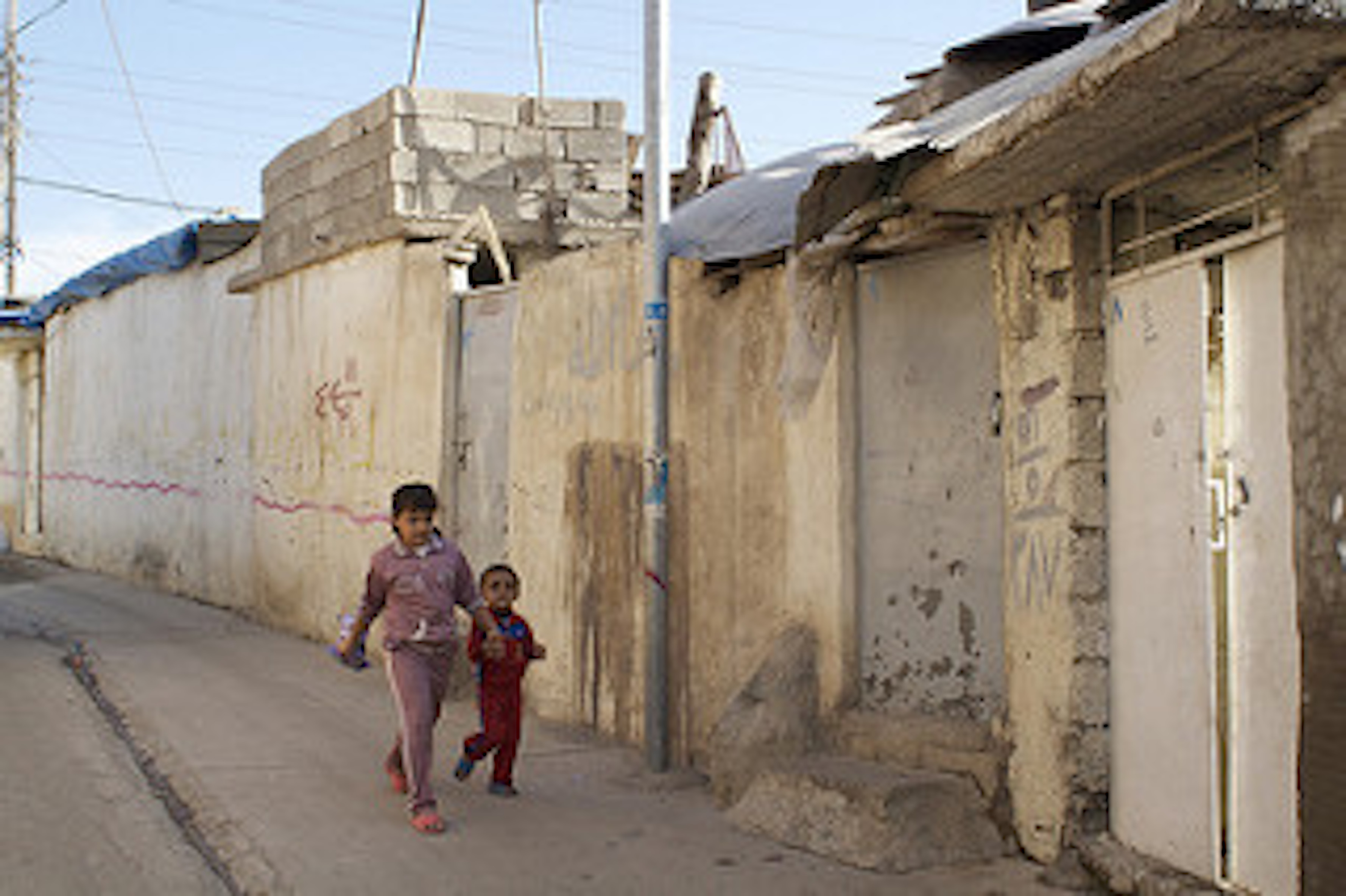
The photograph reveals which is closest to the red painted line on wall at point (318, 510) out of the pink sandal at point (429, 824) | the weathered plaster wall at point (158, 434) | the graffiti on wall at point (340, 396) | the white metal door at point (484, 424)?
the weathered plaster wall at point (158, 434)

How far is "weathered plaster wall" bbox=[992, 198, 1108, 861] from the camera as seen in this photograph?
5.02 metres

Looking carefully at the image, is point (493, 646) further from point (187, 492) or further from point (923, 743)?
point (187, 492)

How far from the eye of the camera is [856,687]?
20.7 ft

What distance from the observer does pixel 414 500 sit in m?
6.06

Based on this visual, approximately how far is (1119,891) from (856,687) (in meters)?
1.81

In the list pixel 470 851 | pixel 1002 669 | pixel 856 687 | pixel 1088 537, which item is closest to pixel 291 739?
pixel 470 851

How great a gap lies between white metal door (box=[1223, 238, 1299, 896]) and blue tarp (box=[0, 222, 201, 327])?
44.2ft

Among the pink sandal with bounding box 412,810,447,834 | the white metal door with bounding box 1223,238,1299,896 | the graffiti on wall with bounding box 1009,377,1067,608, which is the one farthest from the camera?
the pink sandal with bounding box 412,810,447,834

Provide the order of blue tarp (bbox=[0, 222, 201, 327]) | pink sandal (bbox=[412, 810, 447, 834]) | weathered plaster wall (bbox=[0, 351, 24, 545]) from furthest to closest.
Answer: weathered plaster wall (bbox=[0, 351, 24, 545]) < blue tarp (bbox=[0, 222, 201, 327]) < pink sandal (bbox=[412, 810, 447, 834])

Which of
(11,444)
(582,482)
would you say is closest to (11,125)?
(11,444)

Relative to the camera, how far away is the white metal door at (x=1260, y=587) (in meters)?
4.03

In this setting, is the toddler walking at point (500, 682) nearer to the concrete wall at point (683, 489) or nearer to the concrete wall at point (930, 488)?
the concrete wall at point (683, 489)

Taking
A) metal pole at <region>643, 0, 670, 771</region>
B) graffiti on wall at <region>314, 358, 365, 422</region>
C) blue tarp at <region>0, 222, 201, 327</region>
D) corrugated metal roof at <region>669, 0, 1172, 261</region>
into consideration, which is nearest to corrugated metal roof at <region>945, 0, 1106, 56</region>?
corrugated metal roof at <region>669, 0, 1172, 261</region>

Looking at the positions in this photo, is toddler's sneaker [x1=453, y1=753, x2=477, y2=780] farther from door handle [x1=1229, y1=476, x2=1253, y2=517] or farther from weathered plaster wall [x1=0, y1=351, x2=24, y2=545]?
weathered plaster wall [x1=0, y1=351, x2=24, y2=545]
